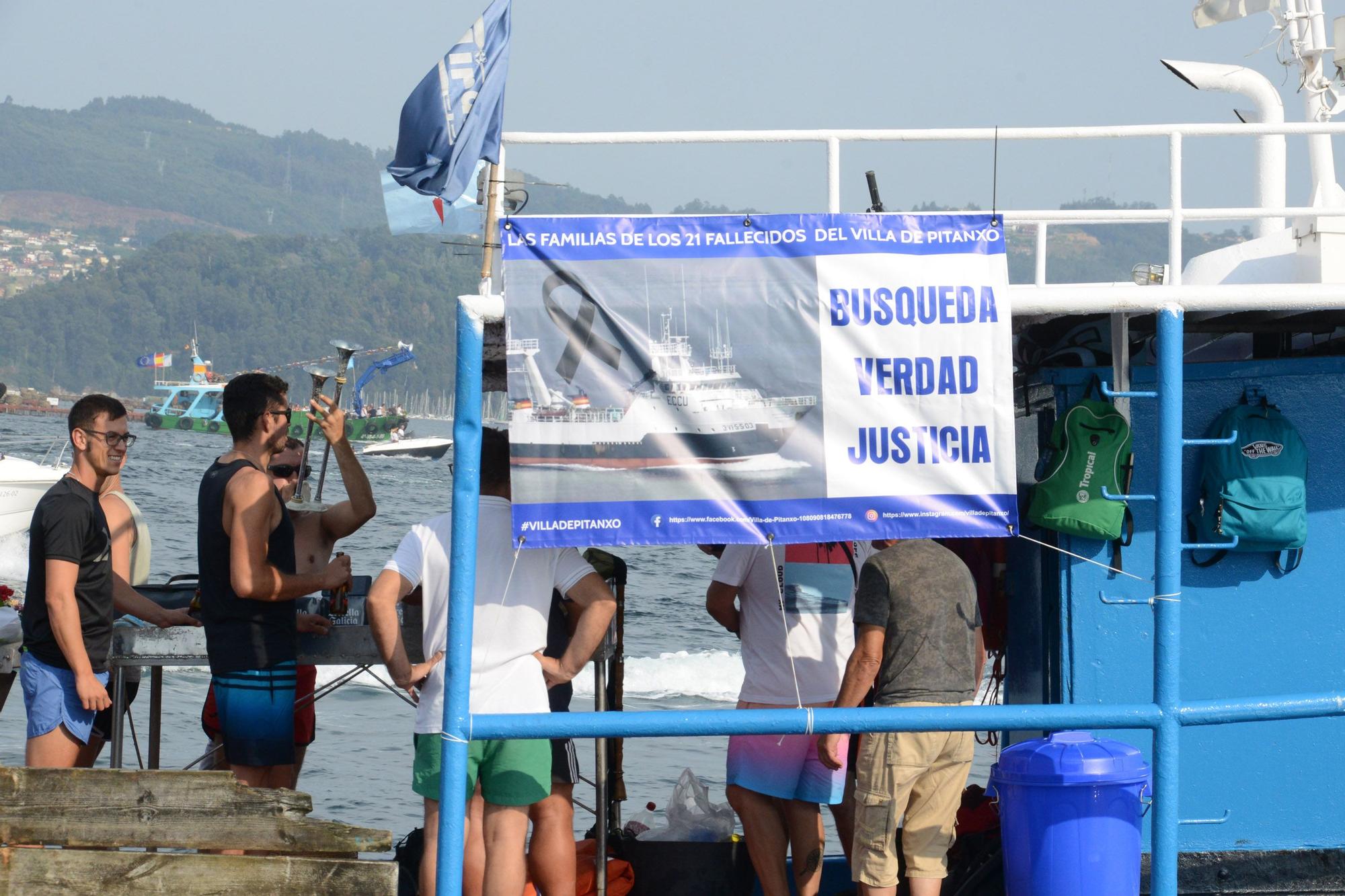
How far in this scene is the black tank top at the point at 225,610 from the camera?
5.11m

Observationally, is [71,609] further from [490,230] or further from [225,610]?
[490,230]

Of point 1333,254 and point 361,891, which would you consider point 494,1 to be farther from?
point 1333,254

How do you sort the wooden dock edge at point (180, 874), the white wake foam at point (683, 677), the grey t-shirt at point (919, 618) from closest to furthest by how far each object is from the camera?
the wooden dock edge at point (180, 874) → the grey t-shirt at point (919, 618) → the white wake foam at point (683, 677)

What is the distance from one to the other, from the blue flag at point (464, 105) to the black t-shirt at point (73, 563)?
6.01 ft

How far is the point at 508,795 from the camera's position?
14.9 feet

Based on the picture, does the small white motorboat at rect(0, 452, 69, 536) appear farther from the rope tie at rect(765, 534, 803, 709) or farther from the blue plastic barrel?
the blue plastic barrel

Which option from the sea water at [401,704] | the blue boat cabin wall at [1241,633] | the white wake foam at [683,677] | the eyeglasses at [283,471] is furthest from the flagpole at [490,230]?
the white wake foam at [683,677]

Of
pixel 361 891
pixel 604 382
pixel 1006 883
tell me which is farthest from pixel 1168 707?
pixel 361 891

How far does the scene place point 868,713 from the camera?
4055mm

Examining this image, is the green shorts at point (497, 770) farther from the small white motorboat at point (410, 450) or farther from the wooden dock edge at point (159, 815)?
the small white motorboat at point (410, 450)

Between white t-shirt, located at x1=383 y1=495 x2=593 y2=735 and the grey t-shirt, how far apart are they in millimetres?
1003

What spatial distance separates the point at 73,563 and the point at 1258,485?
4474mm

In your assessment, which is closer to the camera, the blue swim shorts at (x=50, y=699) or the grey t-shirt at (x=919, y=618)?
the grey t-shirt at (x=919, y=618)

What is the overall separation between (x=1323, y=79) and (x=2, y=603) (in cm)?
737
